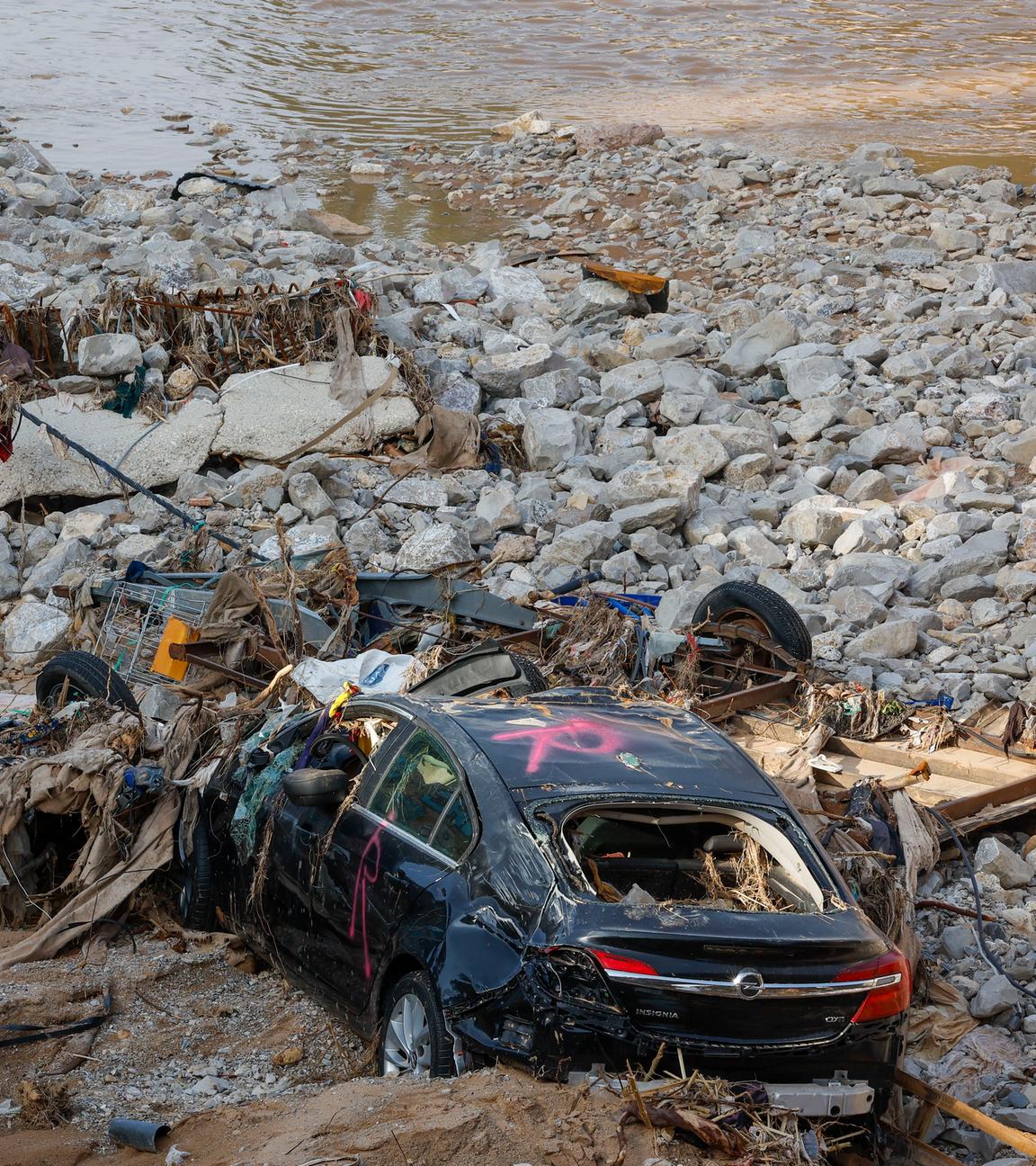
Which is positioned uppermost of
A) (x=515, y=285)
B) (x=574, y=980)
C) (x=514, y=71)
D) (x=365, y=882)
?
(x=514, y=71)

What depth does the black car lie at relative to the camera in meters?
4.24

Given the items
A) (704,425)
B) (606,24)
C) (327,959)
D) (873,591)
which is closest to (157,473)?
(704,425)

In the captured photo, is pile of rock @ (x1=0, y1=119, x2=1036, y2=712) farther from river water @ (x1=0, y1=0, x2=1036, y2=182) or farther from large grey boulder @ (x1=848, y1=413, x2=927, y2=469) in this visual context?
river water @ (x1=0, y1=0, x2=1036, y2=182)

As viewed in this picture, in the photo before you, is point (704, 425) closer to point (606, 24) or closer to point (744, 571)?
point (744, 571)

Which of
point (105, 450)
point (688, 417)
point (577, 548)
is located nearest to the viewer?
point (577, 548)

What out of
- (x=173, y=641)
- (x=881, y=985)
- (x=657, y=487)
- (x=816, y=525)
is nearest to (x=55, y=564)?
(x=173, y=641)

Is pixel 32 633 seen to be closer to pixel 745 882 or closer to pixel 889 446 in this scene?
pixel 745 882

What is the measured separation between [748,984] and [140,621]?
6.77 m

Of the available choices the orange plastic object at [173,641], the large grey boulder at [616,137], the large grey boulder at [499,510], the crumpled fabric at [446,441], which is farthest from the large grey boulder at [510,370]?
the large grey boulder at [616,137]

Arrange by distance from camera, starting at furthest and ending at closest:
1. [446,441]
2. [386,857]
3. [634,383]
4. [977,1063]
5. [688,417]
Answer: [634,383] → [688,417] → [446,441] → [977,1063] → [386,857]

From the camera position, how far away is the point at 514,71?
4369 centimetres

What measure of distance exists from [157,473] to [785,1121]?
10.7m

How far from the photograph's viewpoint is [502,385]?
16.0 metres

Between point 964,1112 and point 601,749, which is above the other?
point 601,749
